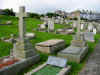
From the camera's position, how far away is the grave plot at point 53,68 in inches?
202

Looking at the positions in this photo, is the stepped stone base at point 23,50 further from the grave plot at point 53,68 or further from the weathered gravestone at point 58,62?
the weathered gravestone at point 58,62

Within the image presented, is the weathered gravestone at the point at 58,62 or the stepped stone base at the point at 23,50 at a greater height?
the stepped stone base at the point at 23,50

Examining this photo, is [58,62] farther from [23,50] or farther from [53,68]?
[23,50]

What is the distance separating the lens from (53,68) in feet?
18.5

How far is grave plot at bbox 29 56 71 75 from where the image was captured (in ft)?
16.8

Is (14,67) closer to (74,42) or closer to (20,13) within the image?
(20,13)

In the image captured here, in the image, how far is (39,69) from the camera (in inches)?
214

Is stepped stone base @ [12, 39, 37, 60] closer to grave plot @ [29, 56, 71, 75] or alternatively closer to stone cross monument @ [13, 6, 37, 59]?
stone cross monument @ [13, 6, 37, 59]

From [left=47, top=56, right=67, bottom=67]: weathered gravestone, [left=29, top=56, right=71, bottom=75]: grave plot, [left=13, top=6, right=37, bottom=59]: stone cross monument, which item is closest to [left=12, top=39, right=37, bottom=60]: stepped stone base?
[left=13, top=6, right=37, bottom=59]: stone cross monument

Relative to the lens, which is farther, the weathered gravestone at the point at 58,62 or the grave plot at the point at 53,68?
the weathered gravestone at the point at 58,62

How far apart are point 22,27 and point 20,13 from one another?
70cm

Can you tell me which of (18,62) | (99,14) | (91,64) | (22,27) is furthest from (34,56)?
(99,14)

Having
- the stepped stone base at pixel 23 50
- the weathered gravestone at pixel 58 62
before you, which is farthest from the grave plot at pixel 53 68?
the stepped stone base at pixel 23 50

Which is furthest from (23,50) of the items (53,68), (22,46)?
(53,68)
